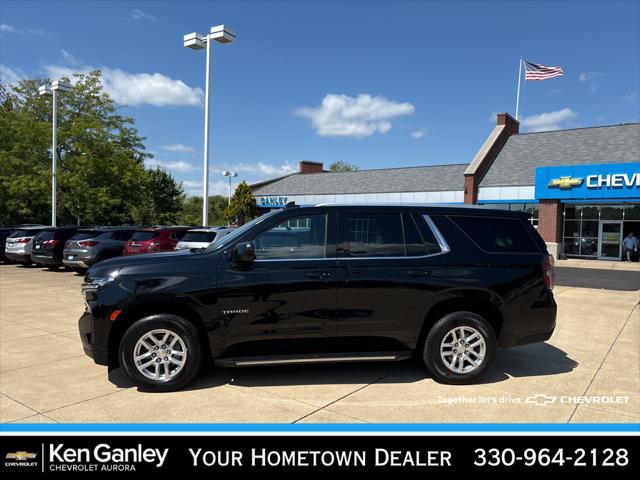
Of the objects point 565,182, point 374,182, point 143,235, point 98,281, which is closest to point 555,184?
point 565,182

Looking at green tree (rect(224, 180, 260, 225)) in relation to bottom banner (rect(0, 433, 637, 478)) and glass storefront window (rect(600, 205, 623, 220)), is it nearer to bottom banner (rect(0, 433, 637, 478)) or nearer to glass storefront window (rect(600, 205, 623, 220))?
glass storefront window (rect(600, 205, 623, 220))

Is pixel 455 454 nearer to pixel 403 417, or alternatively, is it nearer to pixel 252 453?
pixel 252 453

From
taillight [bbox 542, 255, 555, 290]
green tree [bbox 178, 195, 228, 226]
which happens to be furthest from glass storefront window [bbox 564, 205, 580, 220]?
green tree [bbox 178, 195, 228, 226]

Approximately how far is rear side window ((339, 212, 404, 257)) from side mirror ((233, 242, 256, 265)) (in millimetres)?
898

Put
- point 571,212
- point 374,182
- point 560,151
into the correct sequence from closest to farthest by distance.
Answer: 1. point 571,212
2. point 560,151
3. point 374,182

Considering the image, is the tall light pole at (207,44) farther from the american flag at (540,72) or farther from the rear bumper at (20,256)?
the american flag at (540,72)

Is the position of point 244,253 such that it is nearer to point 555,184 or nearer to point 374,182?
point 555,184

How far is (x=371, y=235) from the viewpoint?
15.9 feet

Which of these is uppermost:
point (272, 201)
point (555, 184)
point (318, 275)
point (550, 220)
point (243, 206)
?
point (555, 184)

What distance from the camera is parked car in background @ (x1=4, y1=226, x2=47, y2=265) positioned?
1772 centimetres

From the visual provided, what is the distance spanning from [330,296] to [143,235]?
37.1ft

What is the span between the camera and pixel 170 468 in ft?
8.31

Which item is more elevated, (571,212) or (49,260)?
(571,212)

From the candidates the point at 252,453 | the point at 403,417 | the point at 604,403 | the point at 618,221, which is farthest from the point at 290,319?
the point at 618,221
